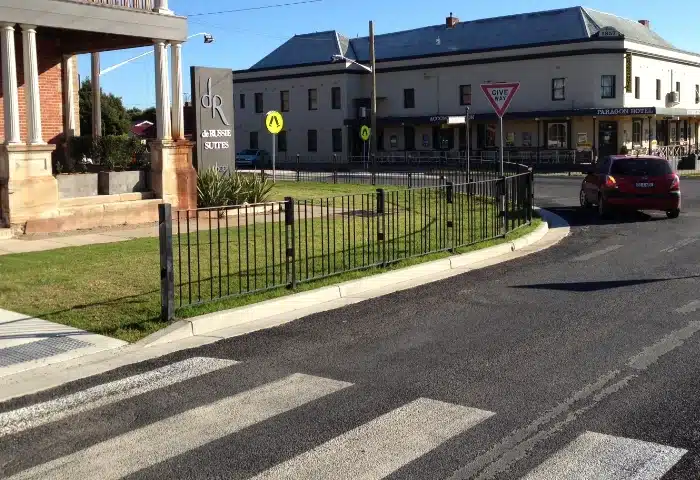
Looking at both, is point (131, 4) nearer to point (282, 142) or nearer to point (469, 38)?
point (469, 38)

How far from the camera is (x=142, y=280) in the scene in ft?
35.1

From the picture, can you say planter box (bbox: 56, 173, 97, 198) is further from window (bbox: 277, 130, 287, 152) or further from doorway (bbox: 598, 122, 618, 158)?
window (bbox: 277, 130, 287, 152)

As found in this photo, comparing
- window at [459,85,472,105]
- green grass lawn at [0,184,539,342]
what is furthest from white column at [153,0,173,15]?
window at [459,85,472,105]

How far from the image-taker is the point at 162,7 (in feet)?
58.9

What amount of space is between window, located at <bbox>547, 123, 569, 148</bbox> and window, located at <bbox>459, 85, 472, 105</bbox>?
5.58 meters

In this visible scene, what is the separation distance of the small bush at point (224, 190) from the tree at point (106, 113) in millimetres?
28877

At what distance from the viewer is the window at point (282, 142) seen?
209 feet

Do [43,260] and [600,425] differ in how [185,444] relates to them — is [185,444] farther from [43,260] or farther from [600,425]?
[43,260]

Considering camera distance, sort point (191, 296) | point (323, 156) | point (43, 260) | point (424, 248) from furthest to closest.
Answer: point (323, 156) → point (424, 248) → point (43, 260) → point (191, 296)

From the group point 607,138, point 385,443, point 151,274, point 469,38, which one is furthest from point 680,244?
point 469,38

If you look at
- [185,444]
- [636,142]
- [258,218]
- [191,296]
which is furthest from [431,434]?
[636,142]

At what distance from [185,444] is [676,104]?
56186 mm

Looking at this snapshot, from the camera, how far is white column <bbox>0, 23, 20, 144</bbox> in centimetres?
1531

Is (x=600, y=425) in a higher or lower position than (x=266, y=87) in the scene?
lower
